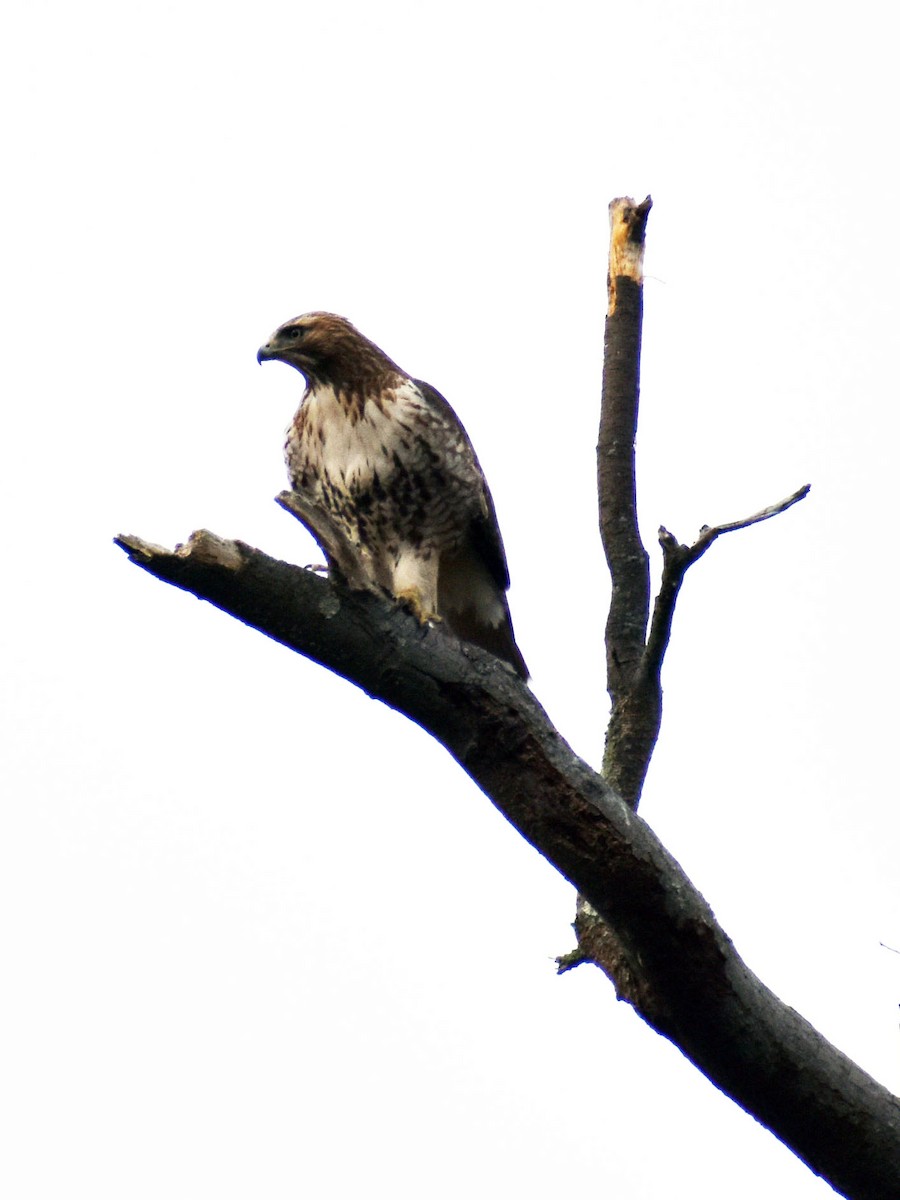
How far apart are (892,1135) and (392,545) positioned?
3.01m

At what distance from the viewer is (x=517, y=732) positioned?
11.5 ft

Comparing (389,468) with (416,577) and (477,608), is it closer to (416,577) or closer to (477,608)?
(416,577)

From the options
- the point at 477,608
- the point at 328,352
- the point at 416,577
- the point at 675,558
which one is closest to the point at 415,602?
the point at 416,577

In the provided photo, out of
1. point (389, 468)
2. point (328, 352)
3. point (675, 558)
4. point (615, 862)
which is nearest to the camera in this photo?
point (615, 862)

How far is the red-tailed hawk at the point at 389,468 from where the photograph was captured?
18.5 ft

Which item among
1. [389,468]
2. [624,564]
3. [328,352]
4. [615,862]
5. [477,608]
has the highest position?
[328,352]

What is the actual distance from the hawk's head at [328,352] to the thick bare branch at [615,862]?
2.56 meters

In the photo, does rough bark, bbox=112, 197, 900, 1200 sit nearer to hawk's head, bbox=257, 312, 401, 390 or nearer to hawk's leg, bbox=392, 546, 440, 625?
hawk's leg, bbox=392, 546, 440, 625

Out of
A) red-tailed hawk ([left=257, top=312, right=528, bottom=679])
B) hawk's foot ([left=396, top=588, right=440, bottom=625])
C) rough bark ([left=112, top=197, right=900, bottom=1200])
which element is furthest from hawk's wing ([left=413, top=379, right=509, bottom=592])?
rough bark ([left=112, top=197, right=900, bottom=1200])

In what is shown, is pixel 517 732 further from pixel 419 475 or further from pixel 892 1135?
pixel 419 475

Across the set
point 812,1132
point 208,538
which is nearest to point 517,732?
point 208,538

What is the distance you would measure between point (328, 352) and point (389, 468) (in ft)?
2.39

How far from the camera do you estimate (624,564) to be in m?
4.59

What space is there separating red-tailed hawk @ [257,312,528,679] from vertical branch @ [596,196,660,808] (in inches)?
42.1
